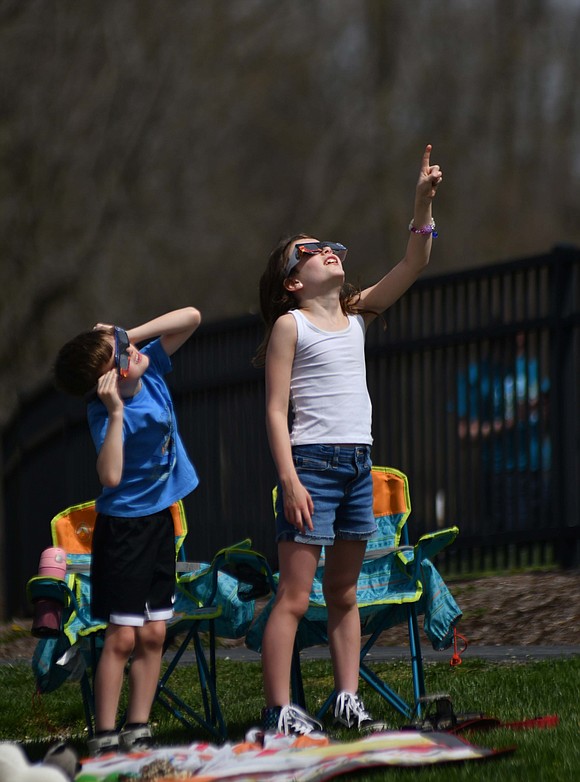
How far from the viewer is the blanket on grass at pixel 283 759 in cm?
362

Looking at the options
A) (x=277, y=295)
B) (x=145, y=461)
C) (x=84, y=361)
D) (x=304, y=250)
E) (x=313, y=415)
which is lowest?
(x=145, y=461)

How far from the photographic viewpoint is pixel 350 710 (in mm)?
4547

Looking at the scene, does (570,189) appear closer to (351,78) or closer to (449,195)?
(449,195)

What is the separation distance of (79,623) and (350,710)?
1.09m

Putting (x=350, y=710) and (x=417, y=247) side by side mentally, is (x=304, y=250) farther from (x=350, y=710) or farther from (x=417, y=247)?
(x=350, y=710)

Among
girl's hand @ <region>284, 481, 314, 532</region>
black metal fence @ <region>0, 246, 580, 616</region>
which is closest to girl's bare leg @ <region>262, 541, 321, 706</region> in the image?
girl's hand @ <region>284, 481, 314, 532</region>

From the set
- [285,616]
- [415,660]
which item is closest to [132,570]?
[285,616]

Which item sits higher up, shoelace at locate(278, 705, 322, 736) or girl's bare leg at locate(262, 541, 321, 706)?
girl's bare leg at locate(262, 541, 321, 706)

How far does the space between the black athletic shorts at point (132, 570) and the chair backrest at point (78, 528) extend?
2.91 ft

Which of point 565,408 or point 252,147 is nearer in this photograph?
point 565,408

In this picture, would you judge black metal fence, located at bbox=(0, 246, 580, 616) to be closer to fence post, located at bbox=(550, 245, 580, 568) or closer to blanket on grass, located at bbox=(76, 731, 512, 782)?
fence post, located at bbox=(550, 245, 580, 568)

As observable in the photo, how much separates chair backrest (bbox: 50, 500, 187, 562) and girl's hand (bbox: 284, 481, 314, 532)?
121 centimetres

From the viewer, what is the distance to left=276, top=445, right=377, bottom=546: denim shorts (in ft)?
14.6

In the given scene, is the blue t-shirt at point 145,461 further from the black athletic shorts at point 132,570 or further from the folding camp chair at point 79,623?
the folding camp chair at point 79,623
